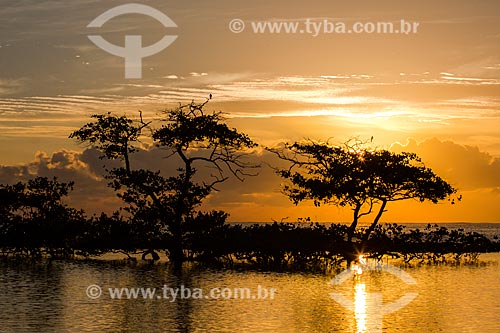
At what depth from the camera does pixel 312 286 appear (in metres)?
44.6

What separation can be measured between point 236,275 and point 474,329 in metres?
21.6

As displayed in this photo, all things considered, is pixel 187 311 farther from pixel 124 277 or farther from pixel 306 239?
pixel 306 239

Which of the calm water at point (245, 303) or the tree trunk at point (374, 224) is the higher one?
the tree trunk at point (374, 224)

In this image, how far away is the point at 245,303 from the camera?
37.2 meters

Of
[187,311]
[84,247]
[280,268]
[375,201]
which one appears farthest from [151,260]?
[187,311]
